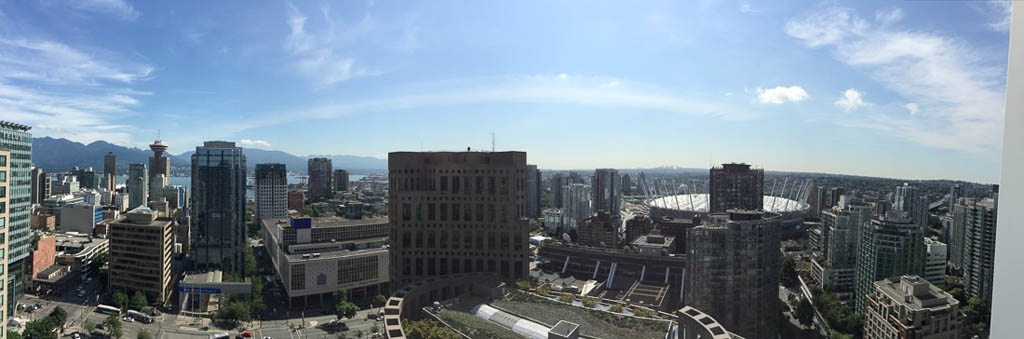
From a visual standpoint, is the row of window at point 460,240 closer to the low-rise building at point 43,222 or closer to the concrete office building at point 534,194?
the concrete office building at point 534,194

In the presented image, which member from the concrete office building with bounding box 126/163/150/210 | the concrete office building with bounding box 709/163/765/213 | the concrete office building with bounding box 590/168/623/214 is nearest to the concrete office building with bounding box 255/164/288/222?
the concrete office building with bounding box 126/163/150/210

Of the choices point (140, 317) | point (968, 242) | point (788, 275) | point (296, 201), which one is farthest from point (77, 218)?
point (968, 242)

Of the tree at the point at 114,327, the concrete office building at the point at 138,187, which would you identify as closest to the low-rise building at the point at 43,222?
the concrete office building at the point at 138,187

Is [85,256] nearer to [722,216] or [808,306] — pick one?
[722,216]

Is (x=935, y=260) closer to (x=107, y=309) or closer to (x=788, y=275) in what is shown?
(x=788, y=275)

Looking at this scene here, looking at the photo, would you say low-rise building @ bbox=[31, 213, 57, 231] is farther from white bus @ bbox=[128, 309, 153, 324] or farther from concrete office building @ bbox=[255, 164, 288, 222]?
white bus @ bbox=[128, 309, 153, 324]

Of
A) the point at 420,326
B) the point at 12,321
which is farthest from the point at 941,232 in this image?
the point at 12,321
